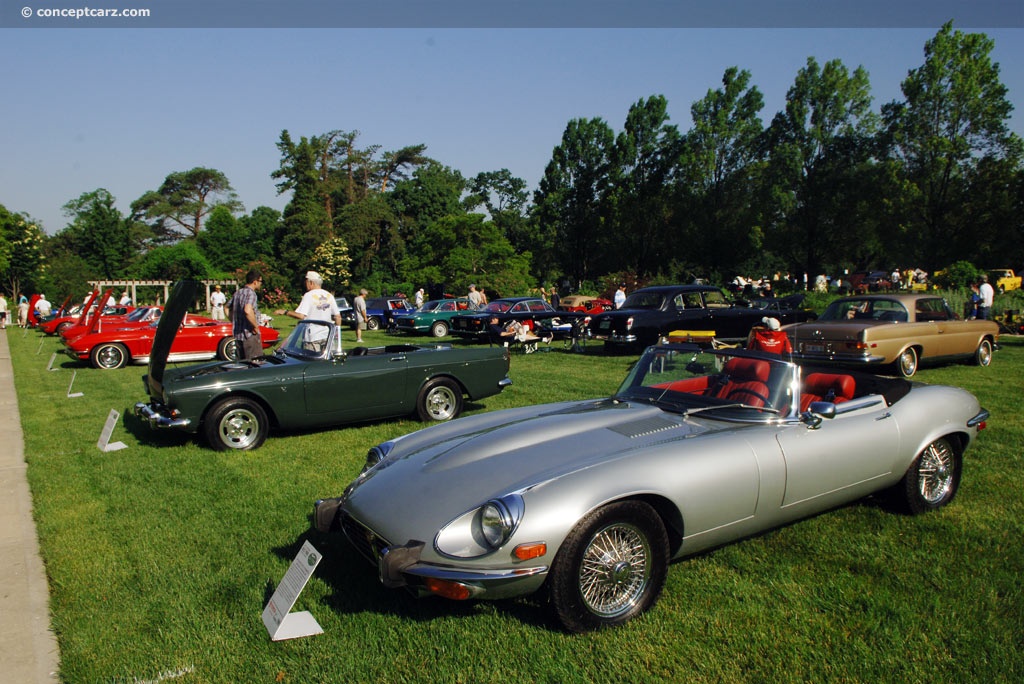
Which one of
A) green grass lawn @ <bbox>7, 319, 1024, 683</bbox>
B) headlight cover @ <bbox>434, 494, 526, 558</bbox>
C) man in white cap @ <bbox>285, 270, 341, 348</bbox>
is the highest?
man in white cap @ <bbox>285, 270, 341, 348</bbox>

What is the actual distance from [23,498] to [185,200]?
270ft

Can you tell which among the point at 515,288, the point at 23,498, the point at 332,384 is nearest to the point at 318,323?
the point at 332,384

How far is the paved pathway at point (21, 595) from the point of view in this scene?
Result: 305cm

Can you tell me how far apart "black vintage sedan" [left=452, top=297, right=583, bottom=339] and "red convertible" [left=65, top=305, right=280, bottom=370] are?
5546 millimetres

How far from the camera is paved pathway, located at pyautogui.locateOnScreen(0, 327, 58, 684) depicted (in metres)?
3.05

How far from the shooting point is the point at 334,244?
5369 cm

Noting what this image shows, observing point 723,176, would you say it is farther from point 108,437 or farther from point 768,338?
point 108,437

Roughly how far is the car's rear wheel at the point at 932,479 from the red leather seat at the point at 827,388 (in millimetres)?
603

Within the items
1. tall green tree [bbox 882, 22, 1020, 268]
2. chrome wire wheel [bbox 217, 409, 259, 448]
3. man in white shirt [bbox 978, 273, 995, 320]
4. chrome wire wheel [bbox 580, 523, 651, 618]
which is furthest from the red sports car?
tall green tree [bbox 882, 22, 1020, 268]

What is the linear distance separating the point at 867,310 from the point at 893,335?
0.95 m

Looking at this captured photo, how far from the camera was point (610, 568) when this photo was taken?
3.20 meters

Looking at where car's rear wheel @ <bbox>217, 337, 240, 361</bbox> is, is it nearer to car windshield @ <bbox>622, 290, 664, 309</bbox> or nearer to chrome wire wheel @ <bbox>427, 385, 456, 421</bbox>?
chrome wire wheel @ <bbox>427, 385, 456, 421</bbox>

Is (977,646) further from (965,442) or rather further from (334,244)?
(334,244)

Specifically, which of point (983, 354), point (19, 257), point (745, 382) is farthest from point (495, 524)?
point (19, 257)
